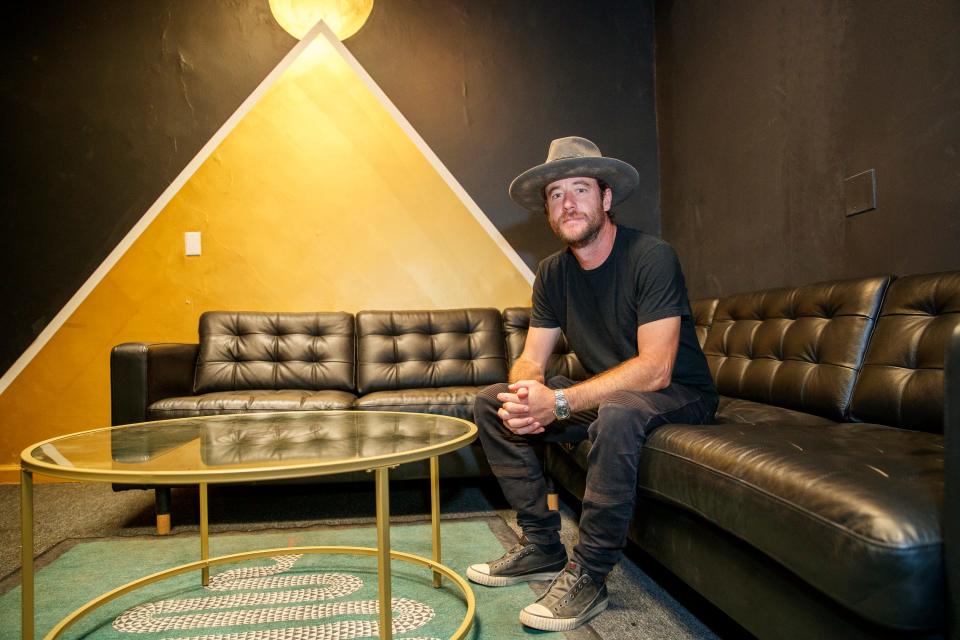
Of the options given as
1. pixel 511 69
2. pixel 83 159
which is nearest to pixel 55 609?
pixel 83 159

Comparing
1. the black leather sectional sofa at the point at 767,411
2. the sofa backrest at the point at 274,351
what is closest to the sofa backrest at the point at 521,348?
the black leather sectional sofa at the point at 767,411

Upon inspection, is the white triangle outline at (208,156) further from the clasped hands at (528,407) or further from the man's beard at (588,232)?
the clasped hands at (528,407)

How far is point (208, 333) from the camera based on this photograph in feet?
9.52

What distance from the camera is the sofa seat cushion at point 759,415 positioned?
170 centimetres

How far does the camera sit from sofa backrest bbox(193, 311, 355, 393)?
2.83 meters

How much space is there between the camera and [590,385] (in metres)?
1.67

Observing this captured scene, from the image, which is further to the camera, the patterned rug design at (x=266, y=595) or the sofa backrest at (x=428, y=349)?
the sofa backrest at (x=428, y=349)

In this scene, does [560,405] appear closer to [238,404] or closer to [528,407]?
[528,407]

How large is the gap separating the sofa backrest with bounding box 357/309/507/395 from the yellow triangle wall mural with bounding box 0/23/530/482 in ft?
1.08

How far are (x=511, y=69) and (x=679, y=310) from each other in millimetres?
2295

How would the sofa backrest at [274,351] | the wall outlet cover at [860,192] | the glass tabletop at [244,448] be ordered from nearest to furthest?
the glass tabletop at [244,448] → the wall outlet cover at [860,192] → the sofa backrest at [274,351]

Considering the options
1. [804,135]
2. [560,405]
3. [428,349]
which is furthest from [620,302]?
[428,349]

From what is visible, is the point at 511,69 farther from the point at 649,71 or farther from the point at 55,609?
the point at 55,609

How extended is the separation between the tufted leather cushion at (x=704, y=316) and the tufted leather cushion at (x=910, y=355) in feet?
2.75
